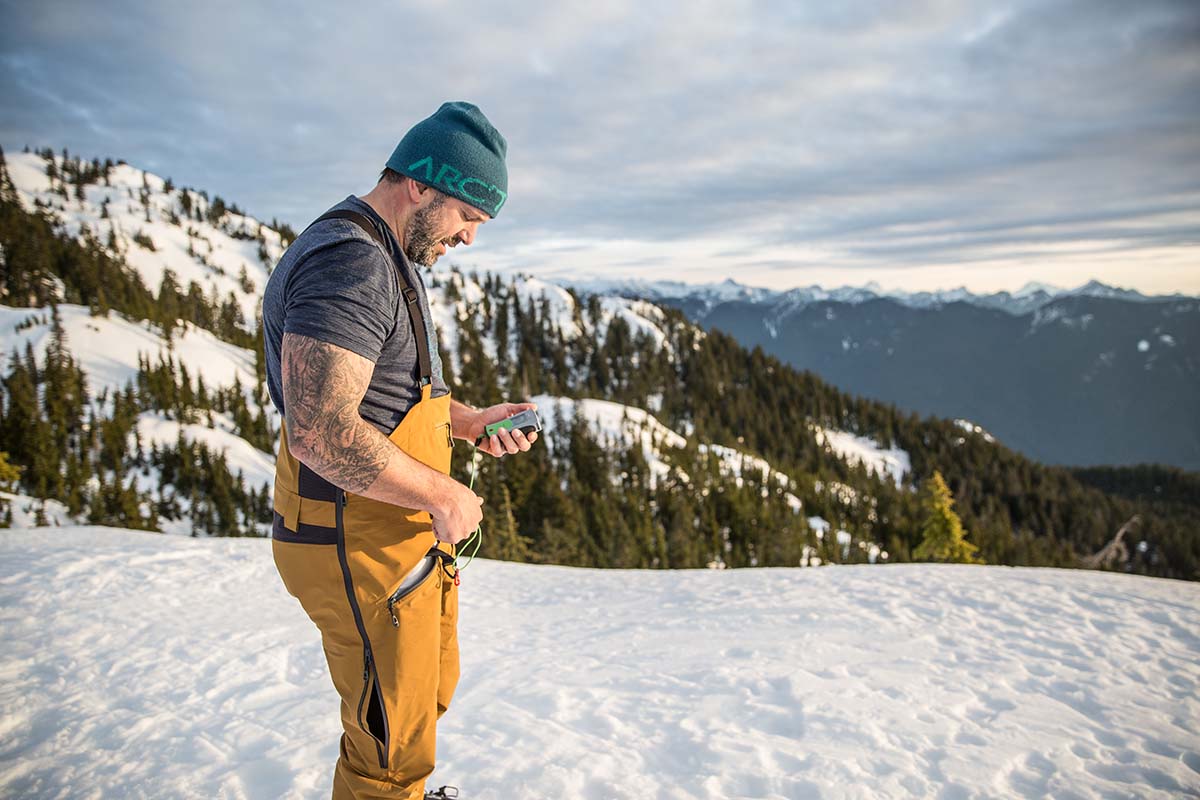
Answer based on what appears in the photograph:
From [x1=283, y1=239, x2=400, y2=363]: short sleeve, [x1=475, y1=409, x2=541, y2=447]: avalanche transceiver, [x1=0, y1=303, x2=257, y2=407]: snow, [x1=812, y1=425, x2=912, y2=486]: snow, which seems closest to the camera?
[x1=283, y1=239, x2=400, y2=363]: short sleeve

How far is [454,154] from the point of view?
2.49 m

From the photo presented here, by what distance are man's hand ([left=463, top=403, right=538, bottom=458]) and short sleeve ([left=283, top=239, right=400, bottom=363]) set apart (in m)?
1.01

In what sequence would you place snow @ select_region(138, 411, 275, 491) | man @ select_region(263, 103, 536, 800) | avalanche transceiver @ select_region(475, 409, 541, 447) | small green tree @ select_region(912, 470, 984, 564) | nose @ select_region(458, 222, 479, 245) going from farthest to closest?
snow @ select_region(138, 411, 275, 491)
small green tree @ select_region(912, 470, 984, 564)
avalanche transceiver @ select_region(475, 409, 541, 447)
nose @ select_region(458, 222, 479, 245)
man @ select_region(263, 103, 536, 800)

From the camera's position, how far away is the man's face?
8.41ft

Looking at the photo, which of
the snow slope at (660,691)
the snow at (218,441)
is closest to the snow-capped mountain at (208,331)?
the snow at (218,441)

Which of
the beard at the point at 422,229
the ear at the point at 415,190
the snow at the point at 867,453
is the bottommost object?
the snow at the point at 867,453

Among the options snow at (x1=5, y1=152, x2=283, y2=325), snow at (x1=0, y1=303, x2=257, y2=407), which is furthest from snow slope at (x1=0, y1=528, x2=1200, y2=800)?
snow at (x1=5, y1=152, x2=283, y2=325)

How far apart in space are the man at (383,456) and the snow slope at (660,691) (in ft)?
5.83

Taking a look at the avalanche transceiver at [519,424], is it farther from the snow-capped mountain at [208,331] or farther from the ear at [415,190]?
the snow-capped mountain at [208,331]

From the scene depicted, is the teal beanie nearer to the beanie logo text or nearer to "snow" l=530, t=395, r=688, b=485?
the beanie logo text

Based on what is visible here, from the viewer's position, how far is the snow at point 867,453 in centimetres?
12369

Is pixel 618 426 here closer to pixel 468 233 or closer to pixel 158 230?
pixel 468 233

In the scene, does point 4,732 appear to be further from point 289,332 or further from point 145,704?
point 289,332

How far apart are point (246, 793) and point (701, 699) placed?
11.0ft
